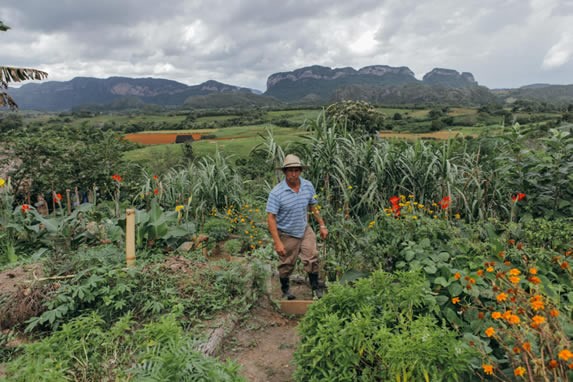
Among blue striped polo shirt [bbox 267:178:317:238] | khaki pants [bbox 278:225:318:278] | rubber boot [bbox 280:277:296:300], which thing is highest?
blue striped polo shirt [bbox 267:178:317:238]

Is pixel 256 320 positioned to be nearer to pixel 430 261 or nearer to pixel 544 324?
pixel 430 261

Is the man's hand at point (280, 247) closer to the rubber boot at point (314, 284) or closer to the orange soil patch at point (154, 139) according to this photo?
the rubber boot at point (314, 284)

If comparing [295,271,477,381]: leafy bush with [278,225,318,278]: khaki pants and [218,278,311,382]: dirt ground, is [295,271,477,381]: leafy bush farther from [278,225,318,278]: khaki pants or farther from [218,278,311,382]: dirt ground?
[278,225,318,278]: khaki pants

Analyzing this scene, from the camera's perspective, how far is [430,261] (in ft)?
9.40

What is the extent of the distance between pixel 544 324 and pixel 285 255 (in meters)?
2.57

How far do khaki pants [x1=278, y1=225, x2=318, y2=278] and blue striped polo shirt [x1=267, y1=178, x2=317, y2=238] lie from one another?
9 cm

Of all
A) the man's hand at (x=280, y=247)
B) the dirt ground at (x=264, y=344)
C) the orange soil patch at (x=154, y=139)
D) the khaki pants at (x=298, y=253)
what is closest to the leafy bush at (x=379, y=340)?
the dirt ground at (x=264, y=344)

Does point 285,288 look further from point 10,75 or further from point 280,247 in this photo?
point 10,75

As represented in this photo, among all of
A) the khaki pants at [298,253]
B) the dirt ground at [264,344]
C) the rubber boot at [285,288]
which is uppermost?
the khaki pants at [298,253]

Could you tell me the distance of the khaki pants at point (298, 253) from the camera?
4.05 meters

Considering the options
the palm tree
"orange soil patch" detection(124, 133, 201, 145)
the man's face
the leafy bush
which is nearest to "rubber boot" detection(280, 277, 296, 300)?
the man's face

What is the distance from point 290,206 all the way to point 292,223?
0.69ft

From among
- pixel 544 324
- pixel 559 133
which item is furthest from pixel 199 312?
pixel 559 133

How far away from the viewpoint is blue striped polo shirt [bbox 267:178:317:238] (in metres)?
3.92
